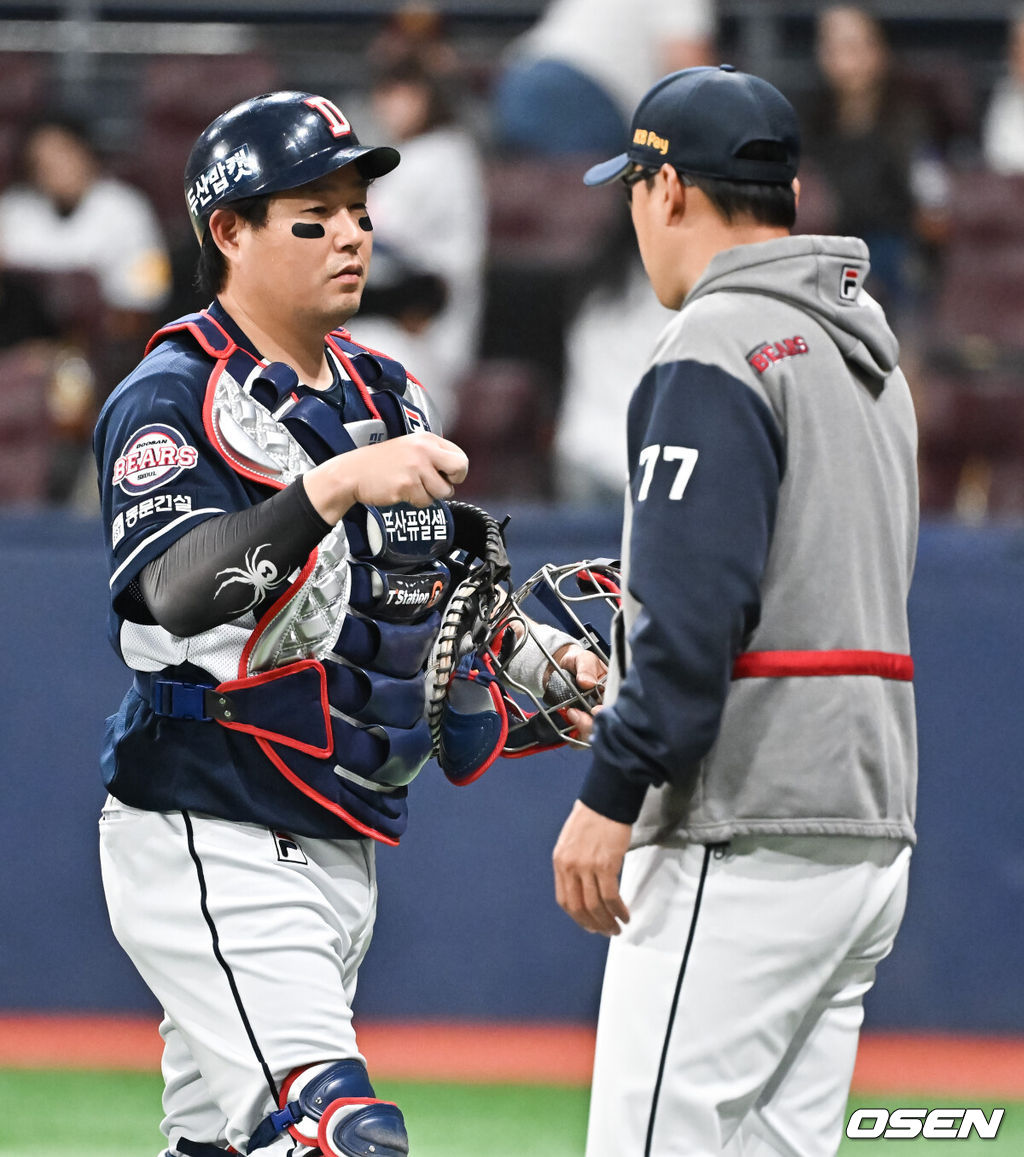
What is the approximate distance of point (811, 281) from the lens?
251 cm

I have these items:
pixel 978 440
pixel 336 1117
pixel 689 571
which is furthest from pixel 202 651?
pixel 978 440

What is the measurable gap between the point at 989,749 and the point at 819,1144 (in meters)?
3.16

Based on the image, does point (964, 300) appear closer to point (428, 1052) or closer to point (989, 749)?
point (989, 749)

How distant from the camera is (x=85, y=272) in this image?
7840 mm

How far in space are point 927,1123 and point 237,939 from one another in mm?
2571

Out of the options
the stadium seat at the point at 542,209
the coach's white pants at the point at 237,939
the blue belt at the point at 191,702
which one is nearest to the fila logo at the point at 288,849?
the coach's white pants at the point at 237,939

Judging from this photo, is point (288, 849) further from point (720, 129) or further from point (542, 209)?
point (542, 209)

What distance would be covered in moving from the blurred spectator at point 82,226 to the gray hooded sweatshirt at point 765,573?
576cm

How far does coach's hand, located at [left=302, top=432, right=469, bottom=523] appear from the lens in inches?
99.9

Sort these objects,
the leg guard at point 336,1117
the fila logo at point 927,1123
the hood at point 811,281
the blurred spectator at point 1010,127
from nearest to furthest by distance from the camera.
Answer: the hood at point 811,281, the leg guard at point 336,1117, the fila logo at point 927,1123, the blurred spectator at point 1010,127

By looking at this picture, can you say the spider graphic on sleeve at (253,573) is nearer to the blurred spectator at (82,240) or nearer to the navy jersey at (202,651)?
the navy jersey at (202,651)

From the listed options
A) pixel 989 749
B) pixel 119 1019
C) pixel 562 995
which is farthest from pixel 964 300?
pixel 119 1019

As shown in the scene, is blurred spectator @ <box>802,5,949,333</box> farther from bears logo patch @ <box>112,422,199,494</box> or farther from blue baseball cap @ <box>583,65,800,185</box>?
bears logo patch @ <box>112,422,199,494</box>

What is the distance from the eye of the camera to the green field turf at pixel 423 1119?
4602 mm
